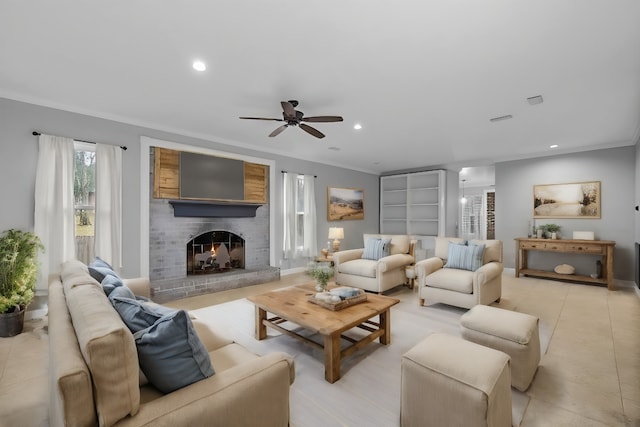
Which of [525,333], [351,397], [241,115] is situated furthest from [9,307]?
[525,333]

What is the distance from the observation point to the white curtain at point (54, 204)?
3404 millimetres

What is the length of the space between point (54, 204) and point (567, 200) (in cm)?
831

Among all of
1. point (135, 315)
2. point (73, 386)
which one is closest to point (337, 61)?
point (135, 315)

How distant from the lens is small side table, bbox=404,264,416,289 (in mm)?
4680

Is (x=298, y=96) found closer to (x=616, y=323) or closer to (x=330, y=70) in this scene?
(x=330, y=70)

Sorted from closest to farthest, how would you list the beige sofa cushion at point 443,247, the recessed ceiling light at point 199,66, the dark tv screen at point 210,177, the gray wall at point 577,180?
the recessed ceiling light at point 199,66
the beige sofa cushion at point 443,247
the dark tv screen at point 210,177
the gray wall at point 577,180

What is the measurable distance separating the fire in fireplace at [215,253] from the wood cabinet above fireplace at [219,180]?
27.8 inches

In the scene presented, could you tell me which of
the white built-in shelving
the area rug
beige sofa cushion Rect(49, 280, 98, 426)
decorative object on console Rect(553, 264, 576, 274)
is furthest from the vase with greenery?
the white built-in shelving

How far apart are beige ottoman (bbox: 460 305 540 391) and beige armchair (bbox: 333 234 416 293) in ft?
6.44

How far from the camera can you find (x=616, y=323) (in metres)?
3.31

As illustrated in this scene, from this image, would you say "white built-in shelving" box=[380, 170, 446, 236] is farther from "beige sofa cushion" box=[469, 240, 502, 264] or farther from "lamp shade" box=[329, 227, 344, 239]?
"beige sofa cushion" box=[469, 240, 502, 264]

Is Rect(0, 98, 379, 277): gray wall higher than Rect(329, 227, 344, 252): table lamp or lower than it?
higher

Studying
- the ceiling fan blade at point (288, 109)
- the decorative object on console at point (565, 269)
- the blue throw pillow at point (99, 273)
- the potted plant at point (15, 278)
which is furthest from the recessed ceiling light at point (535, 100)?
the potted plant at point (15, 278)

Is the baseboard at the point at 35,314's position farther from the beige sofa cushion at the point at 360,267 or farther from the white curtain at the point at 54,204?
the beige sofa cushion at the point at 360,267
